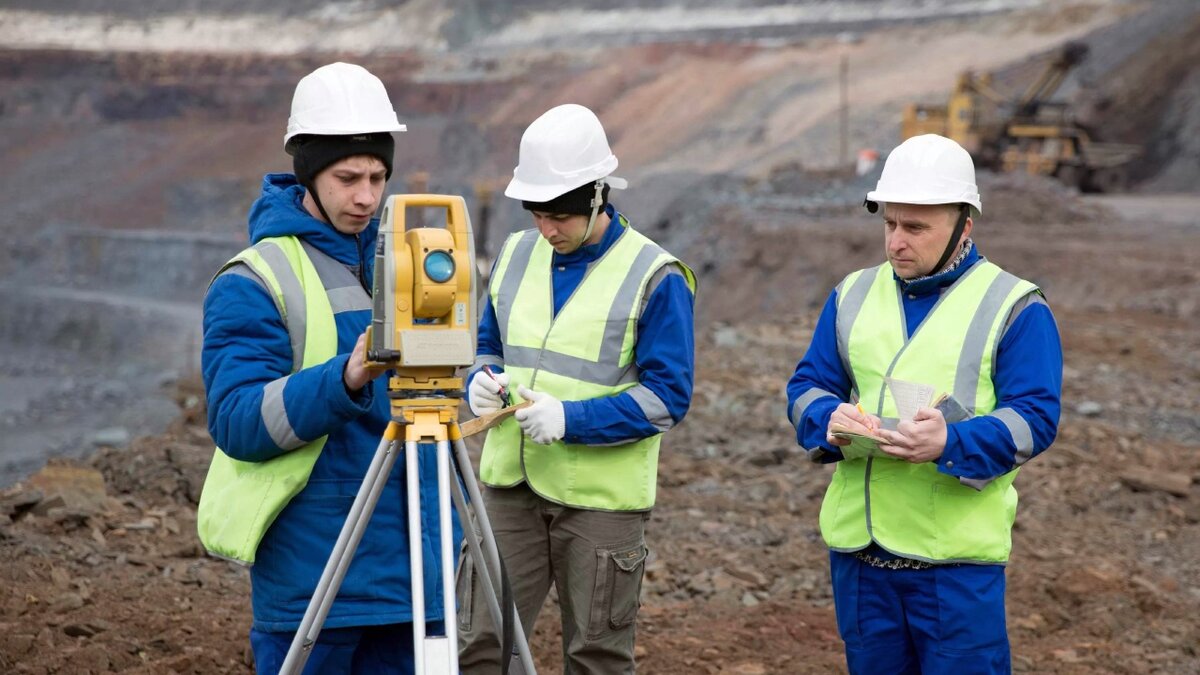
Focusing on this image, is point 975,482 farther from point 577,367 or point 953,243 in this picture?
point 577,367

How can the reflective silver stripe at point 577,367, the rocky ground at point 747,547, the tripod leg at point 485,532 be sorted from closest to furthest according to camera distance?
1. the tripod leg at point 485,532
2. the reflective silver stripe at point 577,367
3. the rocky ground at point 747,547

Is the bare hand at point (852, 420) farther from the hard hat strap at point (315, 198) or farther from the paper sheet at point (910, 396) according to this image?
the hard hat strap at point (315, 198)

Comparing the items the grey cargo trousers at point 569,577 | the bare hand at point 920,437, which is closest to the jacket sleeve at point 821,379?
the bare hand at point 920,437

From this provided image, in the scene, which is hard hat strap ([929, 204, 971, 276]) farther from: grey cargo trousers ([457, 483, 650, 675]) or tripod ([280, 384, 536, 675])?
tripod ([280, 384, 536, 675])

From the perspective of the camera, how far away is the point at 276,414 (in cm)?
269

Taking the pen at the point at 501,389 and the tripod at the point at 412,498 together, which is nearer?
the tripod at the point at 412,498

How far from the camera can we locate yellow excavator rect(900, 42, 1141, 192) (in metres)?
29.0

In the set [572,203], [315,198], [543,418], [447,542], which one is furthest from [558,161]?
[447,542]

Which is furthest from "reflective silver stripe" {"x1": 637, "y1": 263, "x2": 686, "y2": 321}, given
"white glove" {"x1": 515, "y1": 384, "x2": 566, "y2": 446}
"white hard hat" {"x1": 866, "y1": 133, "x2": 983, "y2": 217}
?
"white hard hat" {"x1": 866, "y1": 133, "x2": 983, "y2": 217}

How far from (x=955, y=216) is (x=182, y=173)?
5063 cm

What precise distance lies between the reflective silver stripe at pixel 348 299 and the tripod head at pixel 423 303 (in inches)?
11.3

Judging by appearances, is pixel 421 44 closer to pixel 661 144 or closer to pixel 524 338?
pixel 661 144

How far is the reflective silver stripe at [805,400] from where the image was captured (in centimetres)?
339

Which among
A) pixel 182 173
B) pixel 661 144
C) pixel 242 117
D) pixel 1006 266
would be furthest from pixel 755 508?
pixel 242 117
